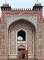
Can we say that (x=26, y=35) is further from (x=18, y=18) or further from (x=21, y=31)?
(x=18, y=18)

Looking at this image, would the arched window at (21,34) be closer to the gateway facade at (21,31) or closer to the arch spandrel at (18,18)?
the gateway facade at (21,31)

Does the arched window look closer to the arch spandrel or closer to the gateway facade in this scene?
the gateway facade

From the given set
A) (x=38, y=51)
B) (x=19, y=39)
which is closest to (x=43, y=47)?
(x=38, y=51)

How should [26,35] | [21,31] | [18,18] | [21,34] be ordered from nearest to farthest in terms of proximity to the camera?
[18,18] → [26,35] → [21,31] → [21,34]

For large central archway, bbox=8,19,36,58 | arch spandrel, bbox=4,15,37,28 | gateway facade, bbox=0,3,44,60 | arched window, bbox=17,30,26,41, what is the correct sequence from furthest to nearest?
1. arched window, bbox=17,30,26,41
2. large central archway, bbox=8,19,36,58
3. arch spandrel, bbox=4,15,37,28
4. gateway facade, bbox=0,3,44,60

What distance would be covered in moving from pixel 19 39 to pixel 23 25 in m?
1.13

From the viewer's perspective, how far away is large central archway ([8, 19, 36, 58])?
18261 millimetres

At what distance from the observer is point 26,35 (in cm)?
1845

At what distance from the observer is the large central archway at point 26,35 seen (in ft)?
59.9

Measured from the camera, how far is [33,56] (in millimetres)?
18250

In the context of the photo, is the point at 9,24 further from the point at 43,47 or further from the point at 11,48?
the point at 43,47

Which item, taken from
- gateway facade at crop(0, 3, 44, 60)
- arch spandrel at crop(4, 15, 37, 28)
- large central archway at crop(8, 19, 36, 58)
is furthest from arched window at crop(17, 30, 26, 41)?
arch spandrel at crop(4, 15, 37, 28)

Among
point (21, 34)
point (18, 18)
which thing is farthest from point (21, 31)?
point (18, 18)

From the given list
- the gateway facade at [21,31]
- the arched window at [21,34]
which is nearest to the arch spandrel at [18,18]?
the gateway facade at [21,31]
